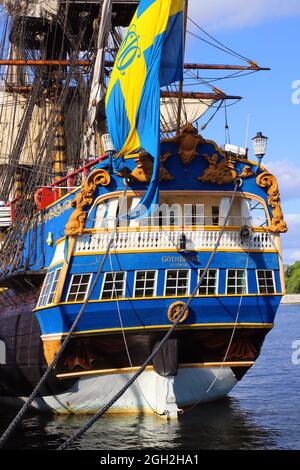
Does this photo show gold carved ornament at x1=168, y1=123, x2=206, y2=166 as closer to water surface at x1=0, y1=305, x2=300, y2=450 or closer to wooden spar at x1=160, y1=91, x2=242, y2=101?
water surface at x1=0, y1=305, x2=300, y2=450

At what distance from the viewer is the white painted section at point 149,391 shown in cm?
2098

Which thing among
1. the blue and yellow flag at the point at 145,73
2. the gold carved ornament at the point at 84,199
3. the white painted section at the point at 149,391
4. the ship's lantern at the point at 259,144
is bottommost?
the white painted section at the point at 149,391

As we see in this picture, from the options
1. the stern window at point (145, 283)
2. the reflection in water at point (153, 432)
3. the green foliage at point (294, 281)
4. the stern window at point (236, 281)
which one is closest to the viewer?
the reflection in water at point (153, 432)

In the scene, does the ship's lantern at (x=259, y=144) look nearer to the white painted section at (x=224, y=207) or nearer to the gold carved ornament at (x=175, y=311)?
the white painted section at (x=224, y=207)

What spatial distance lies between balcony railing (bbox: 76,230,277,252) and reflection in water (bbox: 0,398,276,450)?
4481 millimetres

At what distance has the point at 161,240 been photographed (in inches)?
824

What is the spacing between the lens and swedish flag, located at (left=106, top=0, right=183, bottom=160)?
67.6 ft

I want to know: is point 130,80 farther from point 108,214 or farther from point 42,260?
point 42,260

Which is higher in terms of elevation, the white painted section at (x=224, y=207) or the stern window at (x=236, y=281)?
the white painted section at (x=224, y=207)

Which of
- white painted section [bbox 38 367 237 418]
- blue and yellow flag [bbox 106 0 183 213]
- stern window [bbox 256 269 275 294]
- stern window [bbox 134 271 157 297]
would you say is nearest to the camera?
blue and yellow flag [bbox 106 0 183 213]

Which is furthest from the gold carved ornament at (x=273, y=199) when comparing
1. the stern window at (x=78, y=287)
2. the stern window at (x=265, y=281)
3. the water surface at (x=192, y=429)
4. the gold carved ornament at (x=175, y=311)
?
the water surface at (x=192, y=429)

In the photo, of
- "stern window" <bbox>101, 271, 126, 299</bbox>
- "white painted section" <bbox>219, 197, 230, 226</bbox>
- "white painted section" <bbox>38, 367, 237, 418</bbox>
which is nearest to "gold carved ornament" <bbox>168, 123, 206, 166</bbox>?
"white painted section" <bbox>219, 197, 230, 226</bbox>

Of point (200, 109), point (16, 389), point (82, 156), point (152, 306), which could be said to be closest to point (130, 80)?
point (152, 306)

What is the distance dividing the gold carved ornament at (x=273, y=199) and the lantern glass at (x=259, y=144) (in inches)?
31.0
